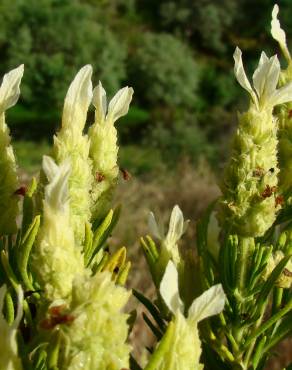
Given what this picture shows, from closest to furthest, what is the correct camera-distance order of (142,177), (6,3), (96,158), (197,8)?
1. (96,158)
2. (142,177)
3. (6,3)
4. (197,8)

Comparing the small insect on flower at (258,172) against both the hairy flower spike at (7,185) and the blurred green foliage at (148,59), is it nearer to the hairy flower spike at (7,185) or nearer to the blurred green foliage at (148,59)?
the hairy flower spike at (7,185)

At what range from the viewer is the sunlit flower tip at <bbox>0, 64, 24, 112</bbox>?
74 centimetres

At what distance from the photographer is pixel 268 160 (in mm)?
765

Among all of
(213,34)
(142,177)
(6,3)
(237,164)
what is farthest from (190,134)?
(237,164)

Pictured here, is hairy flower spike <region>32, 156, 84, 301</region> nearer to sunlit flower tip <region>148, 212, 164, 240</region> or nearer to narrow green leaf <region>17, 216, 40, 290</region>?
narrow green leaf <region>17, 216, 40, 290</region>

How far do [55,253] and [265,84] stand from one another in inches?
12.3

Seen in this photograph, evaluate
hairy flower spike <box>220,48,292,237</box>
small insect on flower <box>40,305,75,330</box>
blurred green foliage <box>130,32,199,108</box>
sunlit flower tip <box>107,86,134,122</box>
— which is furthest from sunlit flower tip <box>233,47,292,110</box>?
blurred green foliage <box>130,32,199,108</box>

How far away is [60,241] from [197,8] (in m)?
13.4

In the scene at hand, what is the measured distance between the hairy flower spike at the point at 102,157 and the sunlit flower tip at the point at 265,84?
12 cm

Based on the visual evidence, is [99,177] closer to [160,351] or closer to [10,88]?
[10,88]

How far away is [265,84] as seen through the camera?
77cm

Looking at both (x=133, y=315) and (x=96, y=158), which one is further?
(x=96, y=158)

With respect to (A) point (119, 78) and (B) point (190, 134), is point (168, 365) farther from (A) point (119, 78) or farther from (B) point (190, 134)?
(A) point (119, 78)

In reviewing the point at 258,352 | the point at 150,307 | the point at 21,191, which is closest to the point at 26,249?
the point at 21,191
